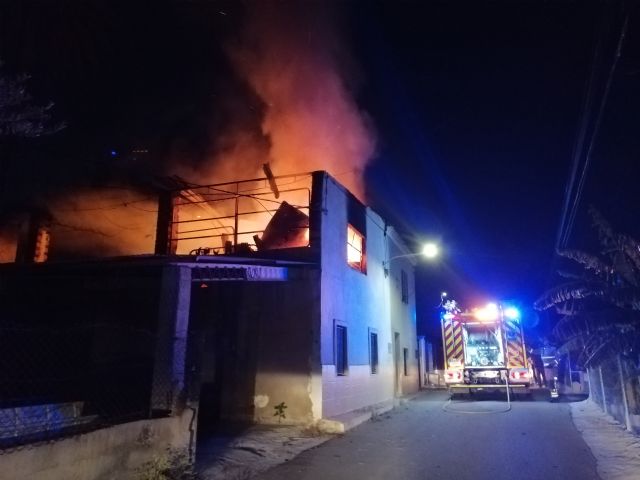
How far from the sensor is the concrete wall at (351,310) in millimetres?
10875

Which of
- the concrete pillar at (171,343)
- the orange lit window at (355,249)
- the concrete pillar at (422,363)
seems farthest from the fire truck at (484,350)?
the concrete pillar at (171,343)

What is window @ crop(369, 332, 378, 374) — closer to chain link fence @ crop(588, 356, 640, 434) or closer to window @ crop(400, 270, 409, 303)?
window @ crop(400, 270, 409, 303)

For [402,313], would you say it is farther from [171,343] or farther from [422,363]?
[171,343]

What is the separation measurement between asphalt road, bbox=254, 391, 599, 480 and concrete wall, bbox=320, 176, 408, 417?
1.08 meters

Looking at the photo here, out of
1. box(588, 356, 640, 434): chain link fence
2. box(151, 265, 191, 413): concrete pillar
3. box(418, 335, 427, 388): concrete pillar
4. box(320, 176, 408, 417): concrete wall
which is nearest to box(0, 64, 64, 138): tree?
box(151, 265, 191, 413): concrete pillar

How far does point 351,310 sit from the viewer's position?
12781 millimetres

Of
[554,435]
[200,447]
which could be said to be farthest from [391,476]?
[554,435]

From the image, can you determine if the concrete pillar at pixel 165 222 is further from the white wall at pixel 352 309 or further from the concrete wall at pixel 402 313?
the concrete wall at pixel 402 313

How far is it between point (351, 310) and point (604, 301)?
6.25 metres

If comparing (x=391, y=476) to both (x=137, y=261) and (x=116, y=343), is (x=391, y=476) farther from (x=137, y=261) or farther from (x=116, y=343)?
(x=116, y=343)

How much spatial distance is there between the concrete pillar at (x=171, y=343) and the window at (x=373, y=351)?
8287 millimetres

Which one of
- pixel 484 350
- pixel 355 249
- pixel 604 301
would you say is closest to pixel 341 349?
pixel 355 249

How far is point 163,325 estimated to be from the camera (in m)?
6.99

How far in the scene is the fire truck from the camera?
15.2 metres
